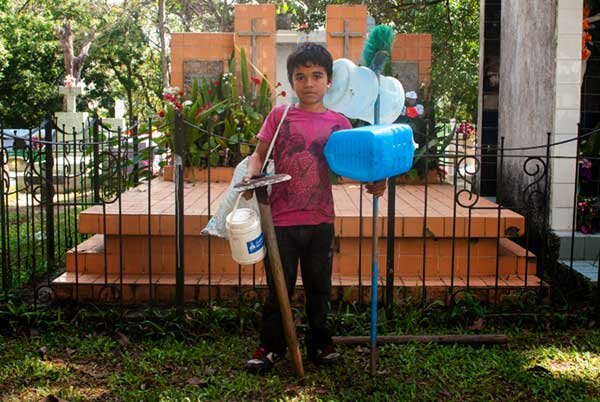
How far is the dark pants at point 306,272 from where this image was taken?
3.27m

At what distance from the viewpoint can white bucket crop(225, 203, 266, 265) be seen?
2922mm

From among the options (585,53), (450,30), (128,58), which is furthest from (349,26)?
(128,58)

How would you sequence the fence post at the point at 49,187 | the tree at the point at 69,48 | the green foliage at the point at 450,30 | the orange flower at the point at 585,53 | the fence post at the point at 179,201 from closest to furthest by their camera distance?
the fence post at the point at 179,201 < the fence post at the point at 49,187 < the orange flower at the point at 585,53 < the green foliage at the point at 450,30 < the tree at the point at 69,48

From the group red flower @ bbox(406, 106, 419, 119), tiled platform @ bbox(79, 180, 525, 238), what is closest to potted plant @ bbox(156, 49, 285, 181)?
red flower @ bbox(406, 106, 419, 119)

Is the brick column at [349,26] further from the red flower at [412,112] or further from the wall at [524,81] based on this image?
the wall at [524,81]

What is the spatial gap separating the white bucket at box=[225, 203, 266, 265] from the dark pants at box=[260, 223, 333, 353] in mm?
266

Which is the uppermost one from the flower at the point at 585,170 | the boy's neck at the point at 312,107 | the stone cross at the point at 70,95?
the stone cross at the point at 70,95

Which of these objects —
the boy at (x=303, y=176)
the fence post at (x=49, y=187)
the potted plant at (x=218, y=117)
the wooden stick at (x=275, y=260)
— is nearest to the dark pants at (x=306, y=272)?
the boy at (x=303, y=176)

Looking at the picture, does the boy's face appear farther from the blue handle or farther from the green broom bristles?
the blue handle

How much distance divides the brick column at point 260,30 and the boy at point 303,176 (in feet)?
17.3

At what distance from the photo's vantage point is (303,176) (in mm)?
3217

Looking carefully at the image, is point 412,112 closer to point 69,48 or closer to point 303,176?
point 303,176

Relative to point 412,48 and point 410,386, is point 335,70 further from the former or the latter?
point 412,48

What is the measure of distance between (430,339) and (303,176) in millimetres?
1319
